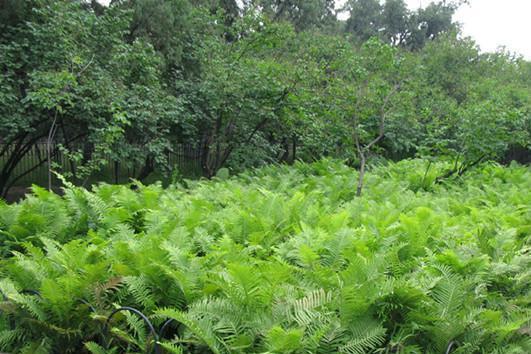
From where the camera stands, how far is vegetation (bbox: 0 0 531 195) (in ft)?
29.2

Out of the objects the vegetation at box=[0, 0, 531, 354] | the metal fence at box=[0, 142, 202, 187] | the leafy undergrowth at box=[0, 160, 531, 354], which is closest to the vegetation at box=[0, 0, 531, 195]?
the vegetation at box=[0, 0, 531, 354]

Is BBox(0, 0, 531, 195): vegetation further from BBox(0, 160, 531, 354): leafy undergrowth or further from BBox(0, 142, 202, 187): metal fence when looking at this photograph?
BBox(0, 160, 531, 354): leafy undergrowth

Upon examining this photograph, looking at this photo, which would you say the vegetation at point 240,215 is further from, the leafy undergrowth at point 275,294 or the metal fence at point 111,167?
the metal fence at point 111,167

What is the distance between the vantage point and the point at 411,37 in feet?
136

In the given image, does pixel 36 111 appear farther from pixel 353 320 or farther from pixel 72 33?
pixel 353 320

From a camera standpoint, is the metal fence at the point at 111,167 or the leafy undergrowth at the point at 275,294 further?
the metal fence at the point at 111,167

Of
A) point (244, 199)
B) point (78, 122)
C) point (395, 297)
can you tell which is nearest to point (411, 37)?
point (78, 122)

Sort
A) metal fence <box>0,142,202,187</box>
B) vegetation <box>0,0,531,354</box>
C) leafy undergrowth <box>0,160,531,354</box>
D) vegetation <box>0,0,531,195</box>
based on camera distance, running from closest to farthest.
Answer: leafy undergrowth <box>0,160,531,354</box> < vegetation <box>0,0,531,354</box> < vegetation <box>0,0,531,195</box> < metal fence <box>0,142,202,187</box>

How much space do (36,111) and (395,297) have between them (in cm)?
871

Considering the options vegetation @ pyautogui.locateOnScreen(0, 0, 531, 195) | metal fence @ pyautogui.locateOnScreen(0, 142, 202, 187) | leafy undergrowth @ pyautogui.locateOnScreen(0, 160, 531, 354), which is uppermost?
vegetation @ pyautogui.locateOnScreen(0, 0, 531, 195)

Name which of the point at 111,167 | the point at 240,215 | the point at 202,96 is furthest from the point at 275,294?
the point at 111,167

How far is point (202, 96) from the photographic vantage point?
1178 centimetres

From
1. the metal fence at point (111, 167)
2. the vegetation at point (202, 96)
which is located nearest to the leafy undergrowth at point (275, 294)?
the vegetation at point (202, 96)

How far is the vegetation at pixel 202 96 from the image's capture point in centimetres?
891
